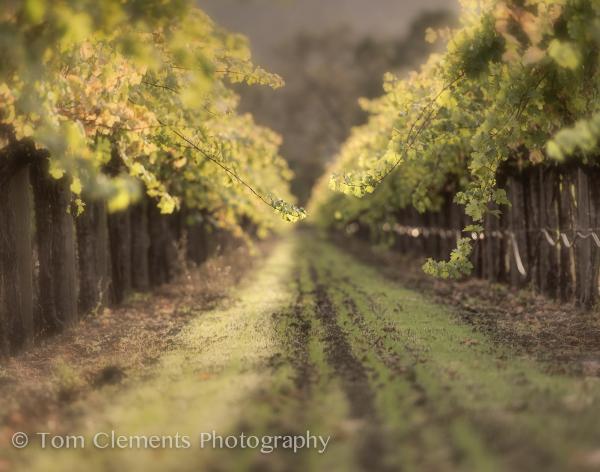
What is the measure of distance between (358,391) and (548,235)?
7549 millimetres

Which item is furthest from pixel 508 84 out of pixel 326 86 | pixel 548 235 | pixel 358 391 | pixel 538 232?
pixel 326 86

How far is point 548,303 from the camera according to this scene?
11641mm

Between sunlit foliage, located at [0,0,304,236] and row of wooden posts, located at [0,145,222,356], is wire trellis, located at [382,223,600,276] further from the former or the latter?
row of wooden posts, located at [0,145,222,356]

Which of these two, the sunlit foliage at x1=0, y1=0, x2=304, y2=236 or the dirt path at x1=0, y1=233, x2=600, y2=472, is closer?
the dirt path at x1=0, y1=233, x2=600, y2=472

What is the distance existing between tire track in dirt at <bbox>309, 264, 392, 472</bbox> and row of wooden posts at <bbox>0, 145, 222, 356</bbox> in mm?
3827

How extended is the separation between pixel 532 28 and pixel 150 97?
4.78m

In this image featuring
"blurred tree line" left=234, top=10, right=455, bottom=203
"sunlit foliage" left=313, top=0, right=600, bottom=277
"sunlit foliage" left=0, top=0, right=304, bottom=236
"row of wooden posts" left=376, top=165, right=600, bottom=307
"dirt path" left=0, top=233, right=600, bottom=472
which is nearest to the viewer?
"dirt path" left=0, top=233, right=600, bottom=472

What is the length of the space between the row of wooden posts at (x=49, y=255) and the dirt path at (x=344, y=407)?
6.39 feet

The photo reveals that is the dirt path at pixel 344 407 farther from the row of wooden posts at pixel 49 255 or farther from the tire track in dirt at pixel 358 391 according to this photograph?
the row of wooden posts at pixel 49 255

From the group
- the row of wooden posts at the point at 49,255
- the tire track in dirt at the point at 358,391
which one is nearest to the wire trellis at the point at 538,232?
the tire track in dirt at the point at 358,391

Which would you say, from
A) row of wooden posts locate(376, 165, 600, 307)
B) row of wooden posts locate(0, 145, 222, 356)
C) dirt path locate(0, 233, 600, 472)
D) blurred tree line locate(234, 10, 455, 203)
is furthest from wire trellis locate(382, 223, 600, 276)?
blurred tree line locate(234, 10, 455, 203)

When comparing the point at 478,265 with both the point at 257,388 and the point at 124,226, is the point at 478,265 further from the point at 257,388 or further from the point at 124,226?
the point at 257,388

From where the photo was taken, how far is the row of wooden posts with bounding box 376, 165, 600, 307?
10422 mm

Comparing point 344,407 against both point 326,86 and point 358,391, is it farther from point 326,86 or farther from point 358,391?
point 326,86
